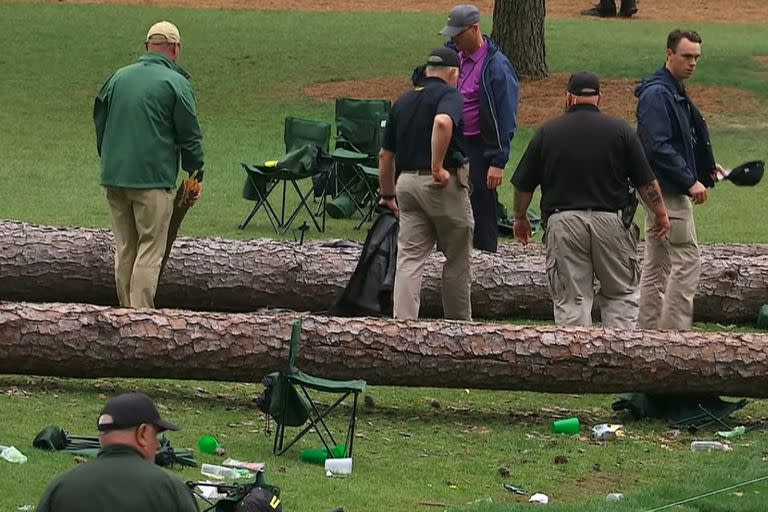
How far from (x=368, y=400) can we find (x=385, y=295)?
1.34m

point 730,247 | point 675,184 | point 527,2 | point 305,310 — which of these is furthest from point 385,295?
point 527,2

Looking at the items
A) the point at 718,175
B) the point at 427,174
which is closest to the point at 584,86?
the point at 427,174

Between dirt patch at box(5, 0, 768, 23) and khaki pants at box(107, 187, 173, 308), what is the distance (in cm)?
2737

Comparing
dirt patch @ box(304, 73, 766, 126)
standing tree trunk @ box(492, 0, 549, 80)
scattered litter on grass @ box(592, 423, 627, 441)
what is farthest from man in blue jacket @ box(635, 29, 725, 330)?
standing tree trunk @ box(492, 0, 549, 80)

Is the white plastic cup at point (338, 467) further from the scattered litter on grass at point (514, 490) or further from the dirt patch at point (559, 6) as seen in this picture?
the dirt patch at point (559, 6)

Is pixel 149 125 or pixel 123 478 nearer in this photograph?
pixel 123 478

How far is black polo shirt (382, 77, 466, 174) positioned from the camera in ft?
33.9

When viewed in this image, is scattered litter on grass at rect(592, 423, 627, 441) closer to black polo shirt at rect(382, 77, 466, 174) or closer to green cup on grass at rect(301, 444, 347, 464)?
green cup on grass at rect(301, 444, 347, 464)

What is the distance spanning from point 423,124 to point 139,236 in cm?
194

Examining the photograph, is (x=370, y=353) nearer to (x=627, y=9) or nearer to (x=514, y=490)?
(x=514, y=490)

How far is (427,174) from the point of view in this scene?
10398mm

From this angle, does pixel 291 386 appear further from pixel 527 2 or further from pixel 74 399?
pixel 527 2

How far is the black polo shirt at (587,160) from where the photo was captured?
9.82 meters

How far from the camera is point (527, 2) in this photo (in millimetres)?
24984
